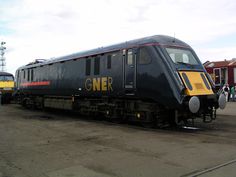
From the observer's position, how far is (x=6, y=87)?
28.7m

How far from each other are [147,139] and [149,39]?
4119mm

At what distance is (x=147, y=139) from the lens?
9422 millimetres

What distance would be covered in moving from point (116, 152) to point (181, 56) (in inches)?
220

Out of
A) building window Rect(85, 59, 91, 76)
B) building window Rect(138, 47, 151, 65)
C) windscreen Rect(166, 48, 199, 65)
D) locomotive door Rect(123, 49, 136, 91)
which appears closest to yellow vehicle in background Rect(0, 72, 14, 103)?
building window Rect(85, 59, 91, 76)

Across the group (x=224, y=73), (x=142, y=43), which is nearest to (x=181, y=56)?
(x=142, y=43)

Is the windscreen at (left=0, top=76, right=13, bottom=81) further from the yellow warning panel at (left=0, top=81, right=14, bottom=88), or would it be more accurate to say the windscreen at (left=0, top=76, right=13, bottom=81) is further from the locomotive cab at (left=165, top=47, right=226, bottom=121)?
the locomotive cab at (left=165, top=47, right=226, bottom=121)

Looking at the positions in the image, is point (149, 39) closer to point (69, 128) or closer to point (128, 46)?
point (128, 46)

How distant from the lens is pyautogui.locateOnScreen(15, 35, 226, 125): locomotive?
10.8m

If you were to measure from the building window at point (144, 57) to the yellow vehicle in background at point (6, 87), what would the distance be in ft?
64.8

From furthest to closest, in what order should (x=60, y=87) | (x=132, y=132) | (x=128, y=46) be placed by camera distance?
(x=60, y=87) < (x=128, y=46) < (x=132, y=132)

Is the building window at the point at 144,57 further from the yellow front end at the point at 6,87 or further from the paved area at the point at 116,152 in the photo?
the yellow front end at the point at 6,87

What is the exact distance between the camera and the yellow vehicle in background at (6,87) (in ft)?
92.7

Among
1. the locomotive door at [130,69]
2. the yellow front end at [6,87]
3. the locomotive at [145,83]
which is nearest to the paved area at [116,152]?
the locomotive at [145,83]

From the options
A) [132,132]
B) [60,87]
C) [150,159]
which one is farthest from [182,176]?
[60,87]
